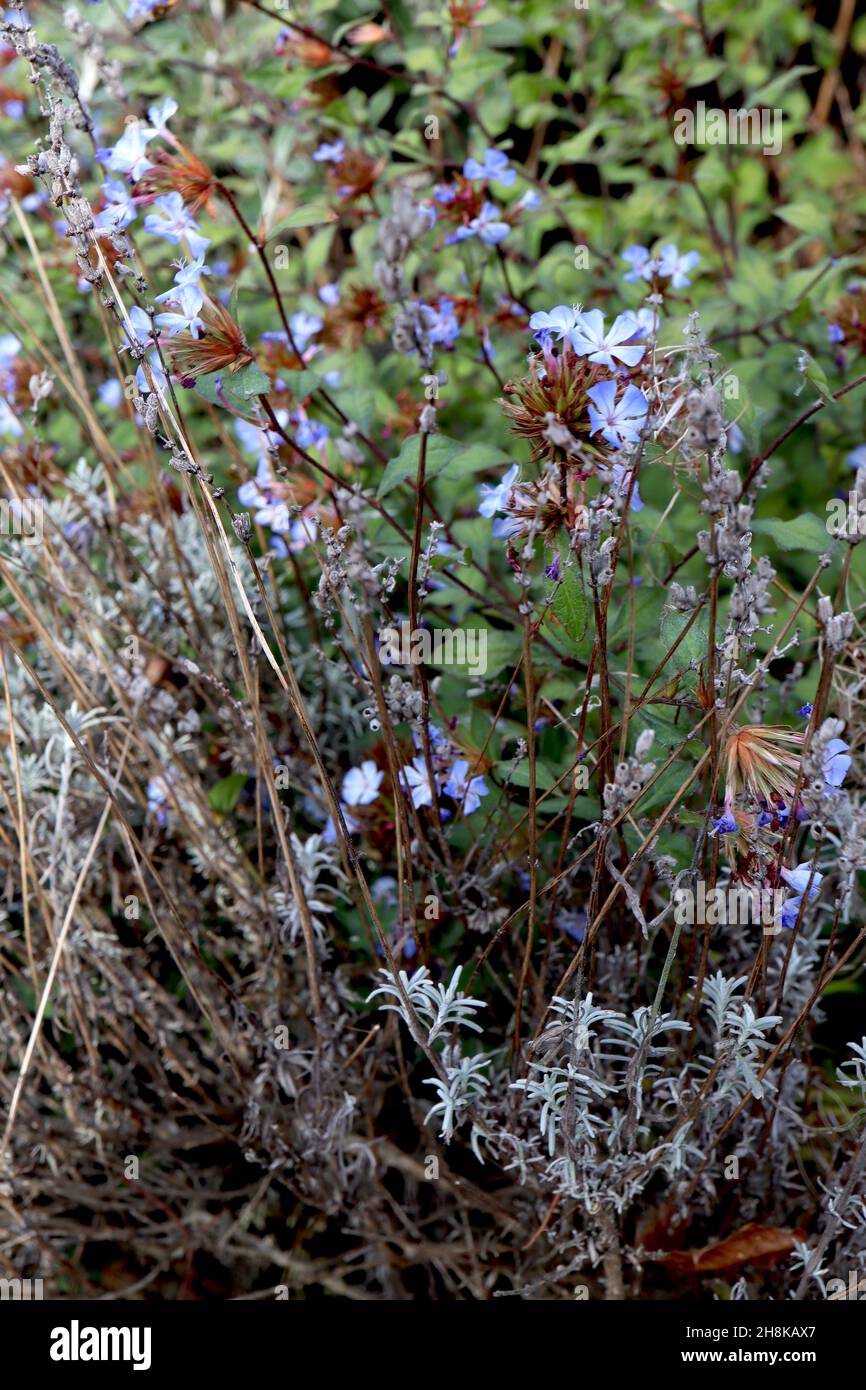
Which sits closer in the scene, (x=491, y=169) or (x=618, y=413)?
(x=618, y=413)

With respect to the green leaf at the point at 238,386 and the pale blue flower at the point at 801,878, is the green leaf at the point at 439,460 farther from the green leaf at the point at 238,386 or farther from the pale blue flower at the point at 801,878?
the pale blue flower at the point at 801,878

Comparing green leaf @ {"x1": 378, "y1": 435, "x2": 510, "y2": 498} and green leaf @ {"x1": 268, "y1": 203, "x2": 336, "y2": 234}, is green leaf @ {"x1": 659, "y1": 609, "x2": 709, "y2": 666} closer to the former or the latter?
green leaf @ {"x1": 378, "y1": 435, "x2": 510, "y2": 498}

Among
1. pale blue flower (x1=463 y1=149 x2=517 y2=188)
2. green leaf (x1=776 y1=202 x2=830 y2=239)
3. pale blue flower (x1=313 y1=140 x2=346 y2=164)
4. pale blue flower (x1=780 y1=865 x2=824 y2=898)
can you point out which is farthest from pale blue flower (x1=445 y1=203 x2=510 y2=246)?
pale blue flower (x1=780 y1=865 x2=824 y2=898)

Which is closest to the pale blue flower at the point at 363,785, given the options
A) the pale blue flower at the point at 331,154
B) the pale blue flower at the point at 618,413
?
the pale blue flower at the point at 618,413

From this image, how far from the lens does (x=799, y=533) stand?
125 centimetres

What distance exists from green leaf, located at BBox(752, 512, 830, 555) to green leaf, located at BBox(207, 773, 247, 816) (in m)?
0.76

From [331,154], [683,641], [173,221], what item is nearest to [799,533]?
[683,641]

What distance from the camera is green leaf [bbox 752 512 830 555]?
48.6 inches

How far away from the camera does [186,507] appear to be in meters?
1.90

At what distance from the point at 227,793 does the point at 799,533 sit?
2.67 ft

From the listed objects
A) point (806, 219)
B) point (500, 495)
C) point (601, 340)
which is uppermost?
point (806, 219)

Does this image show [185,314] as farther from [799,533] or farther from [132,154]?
[799,533]
